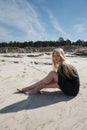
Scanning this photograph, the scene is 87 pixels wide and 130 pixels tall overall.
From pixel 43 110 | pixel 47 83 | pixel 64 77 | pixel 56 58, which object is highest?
pixel 56 58

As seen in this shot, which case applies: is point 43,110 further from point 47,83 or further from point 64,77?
point 47,83

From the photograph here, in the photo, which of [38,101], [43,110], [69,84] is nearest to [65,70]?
A: [69,84]

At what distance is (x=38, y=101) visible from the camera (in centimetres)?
569

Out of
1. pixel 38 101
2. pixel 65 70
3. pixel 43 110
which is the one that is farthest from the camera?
pixel 65 70

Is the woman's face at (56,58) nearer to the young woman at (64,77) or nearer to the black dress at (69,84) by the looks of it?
the young woman at (64,77)

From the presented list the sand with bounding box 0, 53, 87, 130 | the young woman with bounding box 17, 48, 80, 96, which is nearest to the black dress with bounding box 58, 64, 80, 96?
the young woman with bounding box 17, 48, 80, 96

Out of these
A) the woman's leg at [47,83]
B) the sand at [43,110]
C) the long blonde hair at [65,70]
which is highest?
the long blonde hair at [65,70]

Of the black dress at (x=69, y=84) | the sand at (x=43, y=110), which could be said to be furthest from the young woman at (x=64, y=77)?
the sand at (x=43, y=110)

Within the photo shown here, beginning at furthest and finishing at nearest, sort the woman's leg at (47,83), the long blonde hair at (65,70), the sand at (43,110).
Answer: the woman's leg at (47,83)
the long blonde hair at (65,70)
the sand at (43,110)

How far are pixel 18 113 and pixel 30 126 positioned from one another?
0.65 metres

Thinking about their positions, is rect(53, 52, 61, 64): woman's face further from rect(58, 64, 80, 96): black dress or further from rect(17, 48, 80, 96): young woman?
rect(58, 64, 80, 96): black dress

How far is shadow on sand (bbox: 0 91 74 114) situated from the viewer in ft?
17.2

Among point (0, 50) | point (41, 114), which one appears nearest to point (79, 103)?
point (41, 114)

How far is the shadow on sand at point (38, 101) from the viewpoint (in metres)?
5.25
